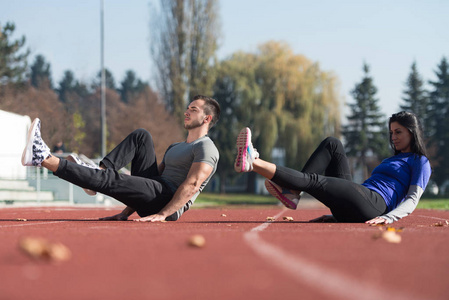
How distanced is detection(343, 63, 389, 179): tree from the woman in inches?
1922

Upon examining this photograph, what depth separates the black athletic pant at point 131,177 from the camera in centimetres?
496

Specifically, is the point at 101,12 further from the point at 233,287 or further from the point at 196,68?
the point at 233,287

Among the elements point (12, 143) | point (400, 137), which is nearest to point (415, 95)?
point (12, 143)

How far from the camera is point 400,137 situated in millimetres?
5543

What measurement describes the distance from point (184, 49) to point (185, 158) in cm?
3626

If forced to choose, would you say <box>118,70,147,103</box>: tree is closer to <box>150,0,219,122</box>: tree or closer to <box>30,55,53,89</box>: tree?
<box>30,55,53,89</box>: tree

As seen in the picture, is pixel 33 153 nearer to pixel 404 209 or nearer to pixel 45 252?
pixel 45 252

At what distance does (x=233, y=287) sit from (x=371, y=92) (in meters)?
54.0

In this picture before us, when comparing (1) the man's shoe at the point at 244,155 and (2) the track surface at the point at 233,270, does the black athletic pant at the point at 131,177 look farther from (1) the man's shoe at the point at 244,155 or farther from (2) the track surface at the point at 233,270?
(2) the track surface at the point at 233,270

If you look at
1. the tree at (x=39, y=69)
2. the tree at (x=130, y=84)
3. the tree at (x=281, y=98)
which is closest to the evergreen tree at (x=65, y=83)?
the tree at (x=39, y=69)

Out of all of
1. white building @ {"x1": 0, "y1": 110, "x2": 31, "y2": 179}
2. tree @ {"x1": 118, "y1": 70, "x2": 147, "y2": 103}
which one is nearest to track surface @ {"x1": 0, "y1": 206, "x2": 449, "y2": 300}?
white building @ {"x1": 0, "y1": 110, "x2": 31, "y2": 179}

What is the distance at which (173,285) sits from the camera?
6.91ft

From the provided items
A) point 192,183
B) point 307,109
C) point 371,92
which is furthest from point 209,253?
point 371,92

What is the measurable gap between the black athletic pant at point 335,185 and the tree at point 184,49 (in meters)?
33.4
